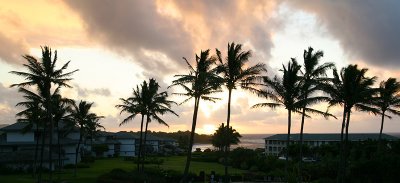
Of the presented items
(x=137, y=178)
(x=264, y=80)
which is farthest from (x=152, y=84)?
(x=264, y=80)

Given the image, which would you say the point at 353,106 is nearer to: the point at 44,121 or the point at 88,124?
the point at 44,121

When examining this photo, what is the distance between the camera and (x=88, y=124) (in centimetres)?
6097

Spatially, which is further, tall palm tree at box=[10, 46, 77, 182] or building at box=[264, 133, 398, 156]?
building at box=[264, 133, 398, 156]

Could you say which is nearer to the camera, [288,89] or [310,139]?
[288,89]

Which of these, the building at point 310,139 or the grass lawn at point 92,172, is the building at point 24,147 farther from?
the building at point 310,139

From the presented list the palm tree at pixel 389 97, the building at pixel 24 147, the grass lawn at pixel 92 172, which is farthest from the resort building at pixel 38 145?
the palm tree at pixel 389 97

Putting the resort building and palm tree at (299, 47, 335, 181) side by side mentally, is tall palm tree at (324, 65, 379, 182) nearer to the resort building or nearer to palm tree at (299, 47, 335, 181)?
palm tree at (299, 47, 335, 181)

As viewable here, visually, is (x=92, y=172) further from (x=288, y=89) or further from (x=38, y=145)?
(x=288, y=89)

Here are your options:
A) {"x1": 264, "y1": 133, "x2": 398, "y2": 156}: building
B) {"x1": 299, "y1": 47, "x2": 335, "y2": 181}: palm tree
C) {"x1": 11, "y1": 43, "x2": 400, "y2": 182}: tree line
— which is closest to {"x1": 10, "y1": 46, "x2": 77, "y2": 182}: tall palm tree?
{"x1": 11, "y1": 43, "x2": 400, "y2": 182}: tree line

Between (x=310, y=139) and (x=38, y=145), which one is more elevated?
(x=310, y=139)

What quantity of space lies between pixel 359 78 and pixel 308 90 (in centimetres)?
496

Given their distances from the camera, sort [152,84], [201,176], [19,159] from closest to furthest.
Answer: [152,84] < [201,176] < [19,159]

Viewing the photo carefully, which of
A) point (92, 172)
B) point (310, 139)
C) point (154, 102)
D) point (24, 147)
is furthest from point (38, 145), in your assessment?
point (310, 139)

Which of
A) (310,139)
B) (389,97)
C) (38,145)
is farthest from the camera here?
(310,139)
